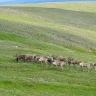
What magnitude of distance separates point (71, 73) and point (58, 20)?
104088 mm

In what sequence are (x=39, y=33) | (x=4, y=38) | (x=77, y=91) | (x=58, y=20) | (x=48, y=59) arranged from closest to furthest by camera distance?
(x=77, y=91), (x=48, y=59), (x=4, y=38), (x=39, y=33), (x=58, y=20)

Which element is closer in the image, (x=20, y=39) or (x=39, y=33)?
(x=20, y=39)

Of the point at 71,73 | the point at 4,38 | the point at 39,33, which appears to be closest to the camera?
the point at 71,73

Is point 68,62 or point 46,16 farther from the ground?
point 46,16

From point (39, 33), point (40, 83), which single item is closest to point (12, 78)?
point (40, 83)

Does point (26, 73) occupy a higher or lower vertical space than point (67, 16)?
lower

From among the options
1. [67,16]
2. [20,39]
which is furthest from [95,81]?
[67,16]

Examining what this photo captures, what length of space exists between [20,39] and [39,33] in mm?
15626

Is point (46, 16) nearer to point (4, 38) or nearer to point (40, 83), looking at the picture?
point (4, 38)

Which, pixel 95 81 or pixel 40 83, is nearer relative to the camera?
pixel 40 83

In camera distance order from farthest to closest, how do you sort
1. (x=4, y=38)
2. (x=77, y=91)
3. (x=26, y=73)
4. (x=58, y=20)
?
(x=58, y=20), (x=4, y=38), (x=26, y=73), (x=77, y=91)

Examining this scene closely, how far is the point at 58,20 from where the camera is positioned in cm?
14850

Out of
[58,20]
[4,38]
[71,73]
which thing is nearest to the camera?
[71,73]

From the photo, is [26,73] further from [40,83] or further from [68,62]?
[68,62]
